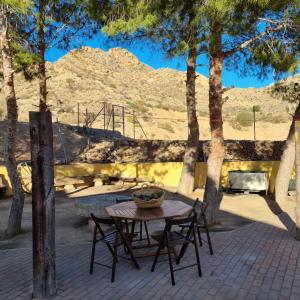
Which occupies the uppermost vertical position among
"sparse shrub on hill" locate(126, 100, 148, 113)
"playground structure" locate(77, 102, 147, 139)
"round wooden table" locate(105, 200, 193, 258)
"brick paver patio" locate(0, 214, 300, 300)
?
"sparse shrub on hill" locate(126, 100, 148, 113)

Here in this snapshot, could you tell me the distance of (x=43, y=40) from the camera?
8.78 m

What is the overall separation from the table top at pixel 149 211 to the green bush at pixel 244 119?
3239cm

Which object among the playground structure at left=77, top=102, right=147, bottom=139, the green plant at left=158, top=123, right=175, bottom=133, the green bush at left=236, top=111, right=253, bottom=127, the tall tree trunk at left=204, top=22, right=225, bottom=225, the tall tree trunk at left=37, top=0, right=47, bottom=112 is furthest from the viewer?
the green bush at left=236, top=111, right=253, bottom=127

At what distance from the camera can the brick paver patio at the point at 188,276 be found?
432 cm

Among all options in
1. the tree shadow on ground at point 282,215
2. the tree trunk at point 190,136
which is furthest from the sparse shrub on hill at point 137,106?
the tree shadow on ground at point 282,215

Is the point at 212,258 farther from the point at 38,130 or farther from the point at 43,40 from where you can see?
the point at 43,40

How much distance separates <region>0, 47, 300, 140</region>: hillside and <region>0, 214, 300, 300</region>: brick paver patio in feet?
70.2

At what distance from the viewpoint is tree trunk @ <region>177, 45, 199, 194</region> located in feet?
38.3

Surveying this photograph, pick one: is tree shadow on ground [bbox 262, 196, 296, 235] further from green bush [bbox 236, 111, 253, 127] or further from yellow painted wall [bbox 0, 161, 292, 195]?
green bush [bbox 236, 111, 253, 127]

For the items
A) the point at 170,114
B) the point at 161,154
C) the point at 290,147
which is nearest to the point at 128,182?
the point at 161,154

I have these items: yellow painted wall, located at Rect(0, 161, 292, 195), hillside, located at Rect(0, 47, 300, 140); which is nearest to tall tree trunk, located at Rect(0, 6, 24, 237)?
yellow painted wall, located at Rect(0, 161, 292, 195)

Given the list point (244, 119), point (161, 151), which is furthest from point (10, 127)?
point (244, 119)

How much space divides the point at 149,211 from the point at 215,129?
360 centimetres

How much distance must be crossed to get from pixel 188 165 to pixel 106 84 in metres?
35.4
